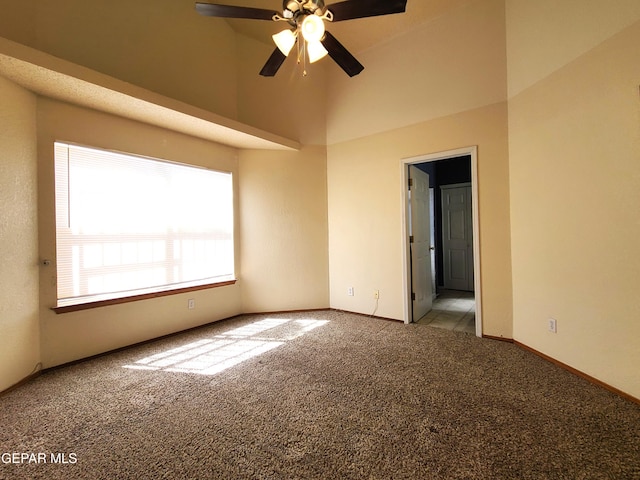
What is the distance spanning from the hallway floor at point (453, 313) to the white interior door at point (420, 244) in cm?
15

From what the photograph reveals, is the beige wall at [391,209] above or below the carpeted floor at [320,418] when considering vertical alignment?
above

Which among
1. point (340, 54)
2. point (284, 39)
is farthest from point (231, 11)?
point (340, 54)

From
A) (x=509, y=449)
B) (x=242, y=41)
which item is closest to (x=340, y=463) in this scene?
(x=509, y=449)

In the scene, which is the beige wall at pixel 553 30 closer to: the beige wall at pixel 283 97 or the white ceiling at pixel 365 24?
the white ceiling at pixel 365 24

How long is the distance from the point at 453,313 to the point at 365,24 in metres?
4.12

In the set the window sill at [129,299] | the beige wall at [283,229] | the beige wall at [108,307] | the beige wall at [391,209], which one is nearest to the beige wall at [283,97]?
the beige wall at [283,229]

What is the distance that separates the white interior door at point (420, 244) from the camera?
3.59 metres

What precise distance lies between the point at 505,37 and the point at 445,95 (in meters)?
0.71

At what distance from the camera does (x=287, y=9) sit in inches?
72.6

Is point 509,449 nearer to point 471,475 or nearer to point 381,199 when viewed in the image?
point 471,475

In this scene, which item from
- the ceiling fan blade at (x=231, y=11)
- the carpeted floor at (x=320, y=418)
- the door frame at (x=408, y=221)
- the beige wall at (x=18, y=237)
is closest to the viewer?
the carpeted floor at (x=320, y=418)

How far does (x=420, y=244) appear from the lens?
3.83 m

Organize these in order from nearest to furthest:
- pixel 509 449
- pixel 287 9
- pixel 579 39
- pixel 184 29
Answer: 1. pixel 509 449
2. pixel 287 9
3. pixel 579 39
4. pixel 184 29

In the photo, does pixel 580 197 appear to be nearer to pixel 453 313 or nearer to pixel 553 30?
pixel 553 30
